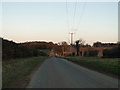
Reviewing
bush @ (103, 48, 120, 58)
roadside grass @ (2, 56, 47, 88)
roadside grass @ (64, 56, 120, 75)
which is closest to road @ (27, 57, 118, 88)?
roadside grass @ (2, 56, 47, 88)

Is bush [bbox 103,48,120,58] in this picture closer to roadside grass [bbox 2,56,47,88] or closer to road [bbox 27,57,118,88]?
roadside grass [bbox 2,56,47,88]

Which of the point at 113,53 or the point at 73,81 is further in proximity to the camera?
the point at 113,53

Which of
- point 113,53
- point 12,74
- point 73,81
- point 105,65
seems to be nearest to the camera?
point 73,81

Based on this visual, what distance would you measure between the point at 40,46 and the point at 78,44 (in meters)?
60.2

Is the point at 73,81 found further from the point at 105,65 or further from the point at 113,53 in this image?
the point at 113,53

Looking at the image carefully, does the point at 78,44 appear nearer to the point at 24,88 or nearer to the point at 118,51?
the point at 118,51

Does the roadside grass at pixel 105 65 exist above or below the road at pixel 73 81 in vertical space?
below

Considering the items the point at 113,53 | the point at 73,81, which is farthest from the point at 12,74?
the point at 113,53

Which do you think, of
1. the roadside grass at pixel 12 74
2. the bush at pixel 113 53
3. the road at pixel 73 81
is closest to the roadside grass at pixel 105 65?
the road at pixel 73 81

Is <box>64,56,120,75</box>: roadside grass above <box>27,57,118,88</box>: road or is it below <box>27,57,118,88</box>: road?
below

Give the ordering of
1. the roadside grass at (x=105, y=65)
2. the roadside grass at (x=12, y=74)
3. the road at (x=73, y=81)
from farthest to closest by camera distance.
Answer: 1. the roadside grass at (x=105, y=65)
2. the roadside grass at (x=12, y=74)
3. the road at (x=73, y=81)

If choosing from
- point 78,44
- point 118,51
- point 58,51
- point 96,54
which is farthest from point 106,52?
point 58,51

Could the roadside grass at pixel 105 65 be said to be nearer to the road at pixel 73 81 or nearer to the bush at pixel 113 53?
the road at pixel 73 81

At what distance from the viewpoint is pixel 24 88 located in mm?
8438
